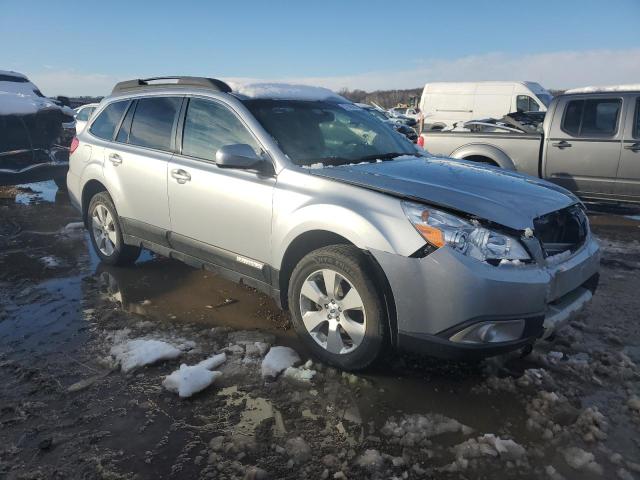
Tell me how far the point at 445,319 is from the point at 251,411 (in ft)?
3.90

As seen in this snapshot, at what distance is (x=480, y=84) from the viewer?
1855cm

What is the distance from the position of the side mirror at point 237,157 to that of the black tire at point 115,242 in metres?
2.03

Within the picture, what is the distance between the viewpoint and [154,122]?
4.42 meters

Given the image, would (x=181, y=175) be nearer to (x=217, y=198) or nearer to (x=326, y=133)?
(x=217, y=198)

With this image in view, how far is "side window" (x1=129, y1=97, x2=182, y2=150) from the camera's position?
4.21 meters

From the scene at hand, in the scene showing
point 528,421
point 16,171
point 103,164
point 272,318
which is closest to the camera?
point 528,421

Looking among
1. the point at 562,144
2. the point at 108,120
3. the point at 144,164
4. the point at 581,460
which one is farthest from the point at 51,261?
the point at 562,144

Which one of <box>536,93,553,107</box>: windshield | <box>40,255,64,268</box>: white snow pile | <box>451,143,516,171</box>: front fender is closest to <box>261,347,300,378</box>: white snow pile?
<box>40,255,64,268</box>: white snow pile

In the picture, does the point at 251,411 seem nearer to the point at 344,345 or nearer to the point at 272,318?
the point at 344,345

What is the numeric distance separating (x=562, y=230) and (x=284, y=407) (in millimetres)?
2039

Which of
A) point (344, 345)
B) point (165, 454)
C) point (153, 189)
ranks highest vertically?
point (153, 189)

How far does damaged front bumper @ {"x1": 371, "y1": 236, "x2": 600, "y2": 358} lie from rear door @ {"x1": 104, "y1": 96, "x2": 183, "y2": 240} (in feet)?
7.51

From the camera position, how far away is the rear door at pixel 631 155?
6629 millimetres

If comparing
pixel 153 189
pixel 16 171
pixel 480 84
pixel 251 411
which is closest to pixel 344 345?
pixel 251 411
